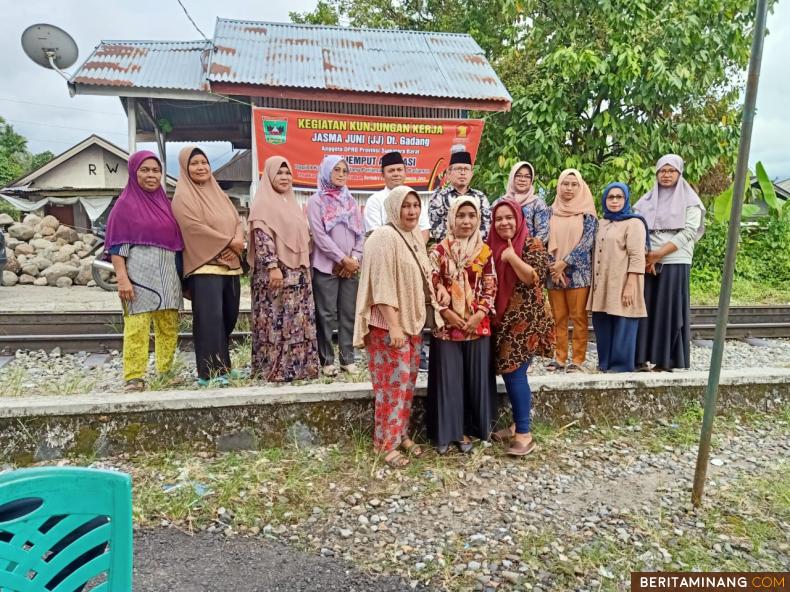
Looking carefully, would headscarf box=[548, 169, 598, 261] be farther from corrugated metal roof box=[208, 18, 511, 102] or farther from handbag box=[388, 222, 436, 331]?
corrugated metal roof box=[208, 18, 511, 102]

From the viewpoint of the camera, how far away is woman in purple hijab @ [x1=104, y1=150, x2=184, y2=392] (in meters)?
3.28

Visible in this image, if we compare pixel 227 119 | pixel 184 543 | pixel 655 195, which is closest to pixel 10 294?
pixel 227 119

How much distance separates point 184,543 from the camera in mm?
2229

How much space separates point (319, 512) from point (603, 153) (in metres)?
8.38

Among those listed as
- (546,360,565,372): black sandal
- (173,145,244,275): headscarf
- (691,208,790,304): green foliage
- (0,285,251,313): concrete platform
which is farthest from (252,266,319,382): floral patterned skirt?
(691,208,790,304): green foliage

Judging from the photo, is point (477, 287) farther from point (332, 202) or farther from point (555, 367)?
point (555, 367)

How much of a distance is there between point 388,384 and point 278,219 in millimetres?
1398

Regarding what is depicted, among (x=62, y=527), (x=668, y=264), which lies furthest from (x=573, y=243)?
(x=62, y=527)

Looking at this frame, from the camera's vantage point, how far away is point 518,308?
2.96m

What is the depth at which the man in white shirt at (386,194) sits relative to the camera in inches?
149

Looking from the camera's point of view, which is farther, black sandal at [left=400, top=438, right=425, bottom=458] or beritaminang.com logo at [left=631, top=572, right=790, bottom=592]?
black sandal at [left=400, top=438, right=425, bottom=458]

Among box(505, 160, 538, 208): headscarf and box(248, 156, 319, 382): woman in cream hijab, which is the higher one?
box(505, 160, 538, 208): headscarf

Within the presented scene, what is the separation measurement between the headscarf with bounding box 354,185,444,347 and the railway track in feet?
9.11

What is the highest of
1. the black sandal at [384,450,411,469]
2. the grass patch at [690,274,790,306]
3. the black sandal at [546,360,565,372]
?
the grass patch at [690,274,790,306]
